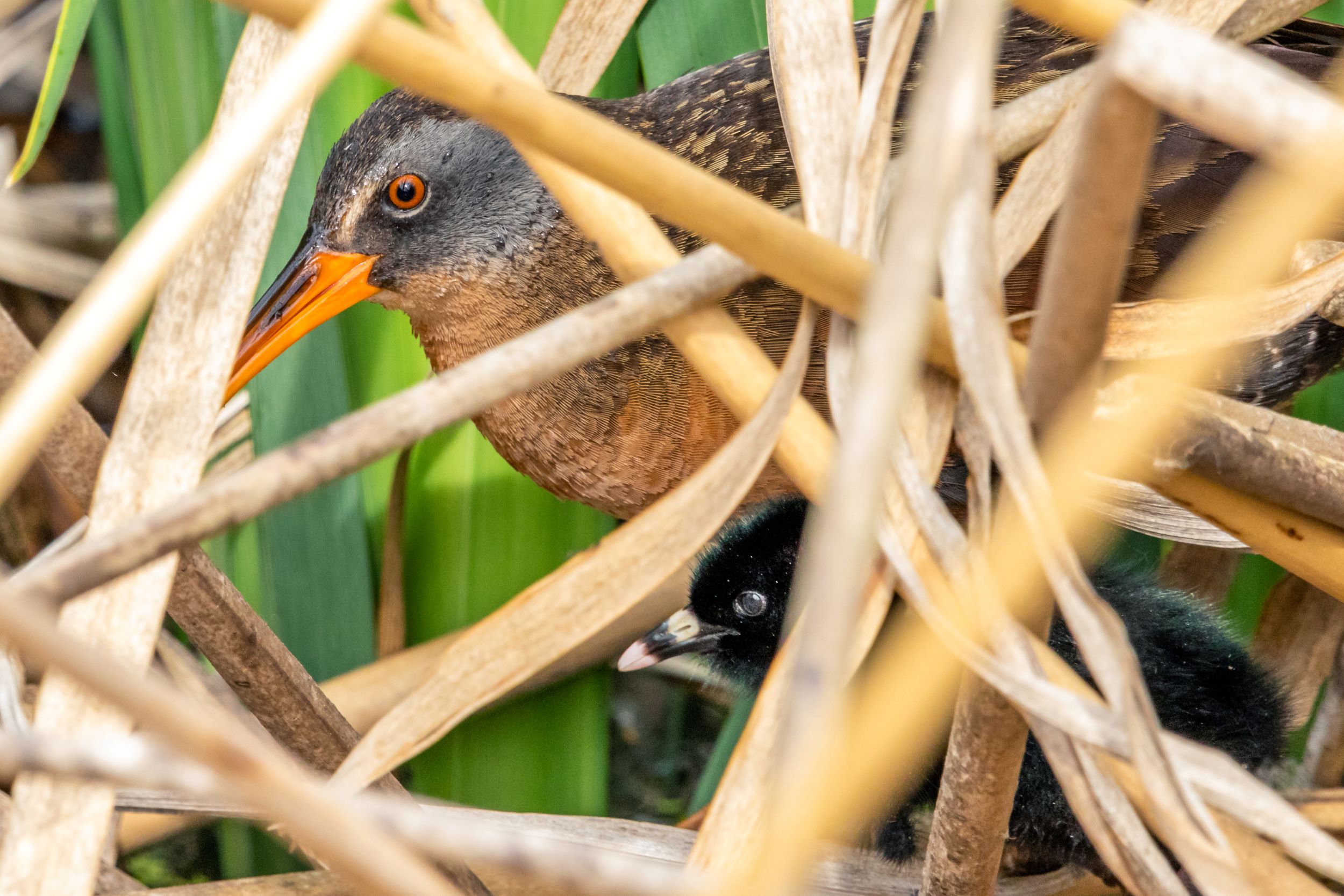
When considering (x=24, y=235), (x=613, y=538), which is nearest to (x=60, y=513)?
(x=24, y=235)

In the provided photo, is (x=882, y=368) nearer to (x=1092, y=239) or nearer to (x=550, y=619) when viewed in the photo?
(x=1092, y=239)

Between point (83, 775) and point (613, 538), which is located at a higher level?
point (613, 538)

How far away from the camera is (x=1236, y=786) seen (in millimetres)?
624

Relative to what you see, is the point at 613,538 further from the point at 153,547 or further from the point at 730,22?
the point at 730,22

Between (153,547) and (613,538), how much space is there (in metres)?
0.27

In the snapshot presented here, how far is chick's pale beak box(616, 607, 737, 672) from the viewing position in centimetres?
136

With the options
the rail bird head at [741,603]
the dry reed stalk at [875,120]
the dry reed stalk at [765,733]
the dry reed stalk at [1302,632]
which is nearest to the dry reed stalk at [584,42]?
the rail bird head at [741,603]

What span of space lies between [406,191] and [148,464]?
680 millimetres

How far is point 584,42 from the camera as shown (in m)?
1.42

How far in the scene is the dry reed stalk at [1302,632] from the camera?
1.50 metres

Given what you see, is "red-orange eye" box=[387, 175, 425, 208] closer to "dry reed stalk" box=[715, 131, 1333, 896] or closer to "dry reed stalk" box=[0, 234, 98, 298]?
"dry reed stalk" box=[0, 234, 98, 298]

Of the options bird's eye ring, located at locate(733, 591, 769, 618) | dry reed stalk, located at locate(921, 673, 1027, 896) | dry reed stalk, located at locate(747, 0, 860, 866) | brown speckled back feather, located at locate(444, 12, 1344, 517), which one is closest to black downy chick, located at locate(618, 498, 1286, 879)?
bird's eye ring, located at locate(733, 591, 769, 618)

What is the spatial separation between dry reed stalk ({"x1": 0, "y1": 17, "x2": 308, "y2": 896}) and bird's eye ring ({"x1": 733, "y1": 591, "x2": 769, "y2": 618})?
617mm

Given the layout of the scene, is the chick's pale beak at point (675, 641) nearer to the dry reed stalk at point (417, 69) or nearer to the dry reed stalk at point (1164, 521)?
the dry reed stalk at point (1164, 521)
